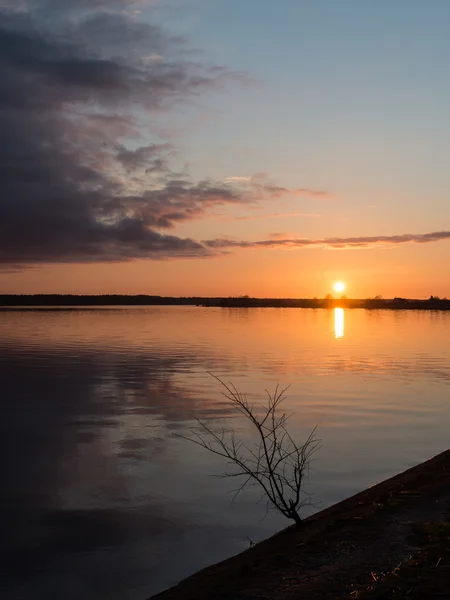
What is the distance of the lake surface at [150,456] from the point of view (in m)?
11.3

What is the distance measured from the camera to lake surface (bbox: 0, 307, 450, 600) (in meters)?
11.3

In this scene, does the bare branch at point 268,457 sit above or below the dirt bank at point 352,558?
below

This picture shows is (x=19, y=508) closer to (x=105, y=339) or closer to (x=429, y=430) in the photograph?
(x=429, y=430)

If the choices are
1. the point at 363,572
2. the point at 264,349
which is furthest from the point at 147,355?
the point at 363,572

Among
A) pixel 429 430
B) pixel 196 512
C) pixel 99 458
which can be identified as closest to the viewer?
pixel 196 512

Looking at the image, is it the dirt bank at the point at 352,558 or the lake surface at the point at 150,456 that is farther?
the lake surface at the point at 150,456

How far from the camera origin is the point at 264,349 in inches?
2195

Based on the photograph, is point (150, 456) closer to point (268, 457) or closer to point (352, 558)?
point (268, 457)

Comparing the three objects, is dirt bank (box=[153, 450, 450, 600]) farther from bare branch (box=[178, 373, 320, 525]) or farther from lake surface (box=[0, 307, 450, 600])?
bare branch (box=[178, 373, 320, 525])

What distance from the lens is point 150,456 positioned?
18.0 m

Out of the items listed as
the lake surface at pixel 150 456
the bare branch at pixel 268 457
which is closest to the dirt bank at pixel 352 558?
the lake surface at pixel 150 456

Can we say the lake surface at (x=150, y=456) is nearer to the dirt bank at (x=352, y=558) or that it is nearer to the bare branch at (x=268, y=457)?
the bare branch at (x=268, y=457)

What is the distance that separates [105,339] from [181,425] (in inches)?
1782

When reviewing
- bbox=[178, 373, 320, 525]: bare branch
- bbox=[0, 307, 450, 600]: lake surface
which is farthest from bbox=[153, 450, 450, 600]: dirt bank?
bbox=[178, 373, 320, 525]: bare branch
